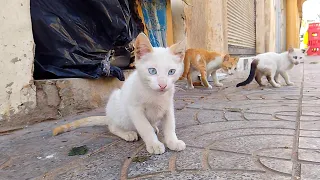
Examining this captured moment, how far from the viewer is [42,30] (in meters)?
2.44

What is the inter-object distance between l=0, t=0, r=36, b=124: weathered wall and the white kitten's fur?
96 centimetres

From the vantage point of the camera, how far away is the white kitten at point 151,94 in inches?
59.0

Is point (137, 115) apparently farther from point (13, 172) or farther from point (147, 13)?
point (147, 13)

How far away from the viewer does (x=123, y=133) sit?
6.02 feet

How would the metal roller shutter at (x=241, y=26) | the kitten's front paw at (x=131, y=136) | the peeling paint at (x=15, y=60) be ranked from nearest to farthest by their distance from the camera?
1. the kitten's front paw at (x=131, y=136)
2. the peeling paint at (x=15, y=60)
3. the metal roller shutter at (x=241, y=26)

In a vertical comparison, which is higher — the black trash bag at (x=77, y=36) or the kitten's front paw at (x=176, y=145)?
the black trash bag at (x=77, y=36)

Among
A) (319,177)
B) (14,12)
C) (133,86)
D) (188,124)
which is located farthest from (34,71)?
(319,177)

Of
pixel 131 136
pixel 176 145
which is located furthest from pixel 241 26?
pixel 176 145

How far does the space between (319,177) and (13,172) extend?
144cm

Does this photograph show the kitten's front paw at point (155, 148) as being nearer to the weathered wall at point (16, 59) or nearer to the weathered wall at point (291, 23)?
the weathered wall at point (16, 59)

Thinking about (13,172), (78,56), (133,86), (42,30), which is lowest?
(13,172)

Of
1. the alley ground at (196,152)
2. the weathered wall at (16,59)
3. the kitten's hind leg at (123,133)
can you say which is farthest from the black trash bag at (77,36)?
the kitten's hind leg at (123,133)

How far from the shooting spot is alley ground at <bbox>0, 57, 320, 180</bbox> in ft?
4.09

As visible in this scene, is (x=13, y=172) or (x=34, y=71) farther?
(x=34, y=71)
